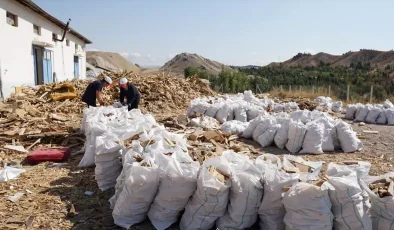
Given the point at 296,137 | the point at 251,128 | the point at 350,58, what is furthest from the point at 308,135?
the point at 350,58

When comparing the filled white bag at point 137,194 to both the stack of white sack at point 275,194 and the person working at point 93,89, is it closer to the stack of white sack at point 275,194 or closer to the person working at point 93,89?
the stack of white sack at point 275,194

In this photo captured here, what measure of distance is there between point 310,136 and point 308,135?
50mm

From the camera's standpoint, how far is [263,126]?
25.4ft

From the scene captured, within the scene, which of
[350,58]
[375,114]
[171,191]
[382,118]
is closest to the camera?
[171,191]

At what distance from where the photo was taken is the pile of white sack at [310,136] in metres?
6.83

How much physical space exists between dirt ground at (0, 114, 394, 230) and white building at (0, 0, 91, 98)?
8.25m

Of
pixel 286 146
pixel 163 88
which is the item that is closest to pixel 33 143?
pixel 286 146

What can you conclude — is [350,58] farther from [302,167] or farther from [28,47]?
[302,167]

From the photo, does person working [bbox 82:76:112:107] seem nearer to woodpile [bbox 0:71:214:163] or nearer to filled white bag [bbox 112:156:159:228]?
woodpile [bbox 0:71:214:163]

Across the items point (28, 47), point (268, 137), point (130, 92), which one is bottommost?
point (268, 137)

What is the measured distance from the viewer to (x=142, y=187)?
331 centimetres

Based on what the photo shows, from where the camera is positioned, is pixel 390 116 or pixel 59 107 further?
pixel 59 107

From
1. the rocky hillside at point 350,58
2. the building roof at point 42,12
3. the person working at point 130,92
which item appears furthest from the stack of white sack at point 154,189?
the rocky hillside at point 350,58

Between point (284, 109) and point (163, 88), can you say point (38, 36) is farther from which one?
point (284, 109)
